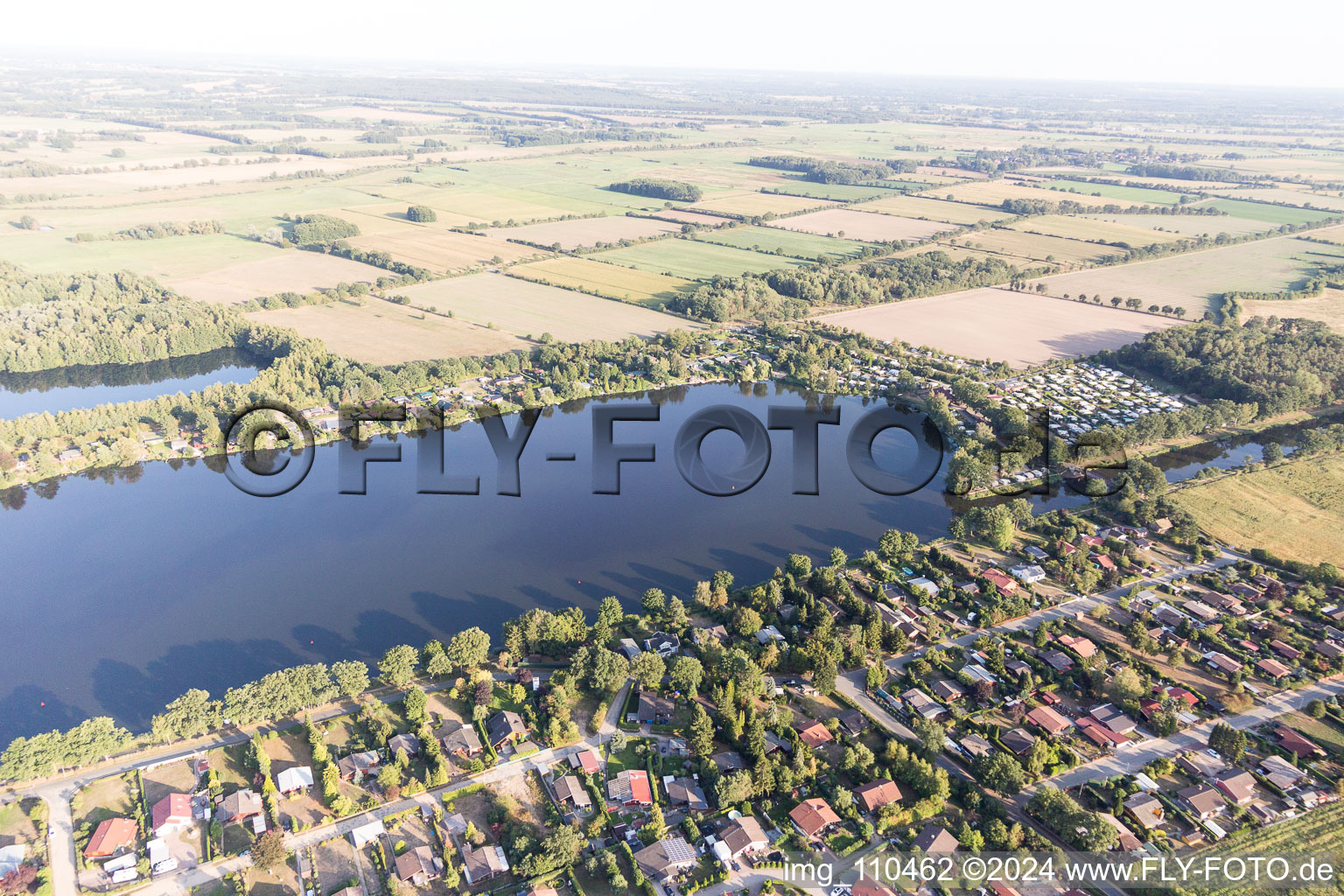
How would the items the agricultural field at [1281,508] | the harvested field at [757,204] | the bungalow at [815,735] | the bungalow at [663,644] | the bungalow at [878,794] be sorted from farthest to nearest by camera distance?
the harvested field at [757,204] < the agricultural field at [1281,508] < the bungalow at [663,644] < the bungalow at [815,735] < the bungalow at [878,794]

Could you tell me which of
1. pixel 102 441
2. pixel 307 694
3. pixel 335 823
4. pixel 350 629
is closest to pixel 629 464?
pixel 350 629

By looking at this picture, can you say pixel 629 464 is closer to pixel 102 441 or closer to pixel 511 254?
pixel 102 441

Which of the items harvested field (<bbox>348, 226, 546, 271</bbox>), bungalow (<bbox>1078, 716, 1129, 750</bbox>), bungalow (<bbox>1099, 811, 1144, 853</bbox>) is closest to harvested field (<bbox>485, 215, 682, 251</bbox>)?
harvested field (<bbox>348, 226, 546, 271</bbox>)

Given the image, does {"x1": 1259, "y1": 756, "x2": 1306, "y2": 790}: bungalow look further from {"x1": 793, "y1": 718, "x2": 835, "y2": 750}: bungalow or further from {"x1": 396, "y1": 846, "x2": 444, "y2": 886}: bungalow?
{"x1": 396, "y1": 846, "x2": 444, "y2": 886}: bungalow

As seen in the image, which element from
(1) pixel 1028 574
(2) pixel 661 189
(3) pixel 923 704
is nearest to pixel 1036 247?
(2) pixel 661 189

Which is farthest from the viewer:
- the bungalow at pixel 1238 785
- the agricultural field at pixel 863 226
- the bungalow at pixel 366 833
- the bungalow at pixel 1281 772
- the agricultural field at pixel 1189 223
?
the agricultural field at pixel 1189 223

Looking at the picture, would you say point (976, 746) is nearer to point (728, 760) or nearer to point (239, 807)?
point (728, 760)

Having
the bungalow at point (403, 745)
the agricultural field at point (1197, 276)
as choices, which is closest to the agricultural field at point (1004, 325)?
the agricultural field at point (1197, 276)

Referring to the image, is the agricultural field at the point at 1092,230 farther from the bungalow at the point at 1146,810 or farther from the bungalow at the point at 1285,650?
the bungalow at the point at 1146,810
